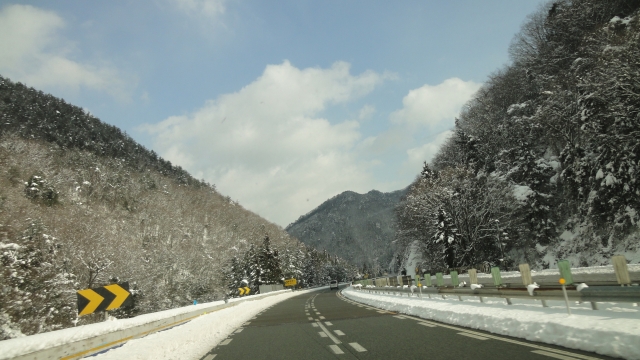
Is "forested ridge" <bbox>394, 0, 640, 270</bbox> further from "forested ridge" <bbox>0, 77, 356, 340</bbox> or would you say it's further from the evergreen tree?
"forested ridge" <bbox>0, 77, 356, 340</bbox>

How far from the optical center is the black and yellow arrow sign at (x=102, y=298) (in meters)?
11.9

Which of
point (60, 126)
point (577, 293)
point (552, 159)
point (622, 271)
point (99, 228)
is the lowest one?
point (577, 293)

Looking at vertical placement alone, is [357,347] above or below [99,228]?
below

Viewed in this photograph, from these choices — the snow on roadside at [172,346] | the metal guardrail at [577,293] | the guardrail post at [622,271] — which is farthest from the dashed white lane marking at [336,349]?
the guardrail post at [622,271]

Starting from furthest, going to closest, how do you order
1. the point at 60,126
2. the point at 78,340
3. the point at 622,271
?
the point at 60,126 → the point at 78,340 → the point at 622,271

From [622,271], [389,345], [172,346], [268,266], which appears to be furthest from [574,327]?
[268,266]

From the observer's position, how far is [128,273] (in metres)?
52.8

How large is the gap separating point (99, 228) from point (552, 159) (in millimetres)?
56232

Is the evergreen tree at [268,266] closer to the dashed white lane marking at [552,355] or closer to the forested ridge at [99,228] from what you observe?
the forested ridge at [99,228]

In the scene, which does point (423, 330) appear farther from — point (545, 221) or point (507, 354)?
point (545, 221)

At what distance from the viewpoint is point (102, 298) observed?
40.4 feet

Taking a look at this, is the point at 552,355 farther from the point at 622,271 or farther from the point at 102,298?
the point at 102,298

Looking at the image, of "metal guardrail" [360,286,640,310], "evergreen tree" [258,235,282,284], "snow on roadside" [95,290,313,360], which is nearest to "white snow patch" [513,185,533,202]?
"metal guardrail" [360,286,640,310]

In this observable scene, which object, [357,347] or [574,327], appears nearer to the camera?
[574,327]
